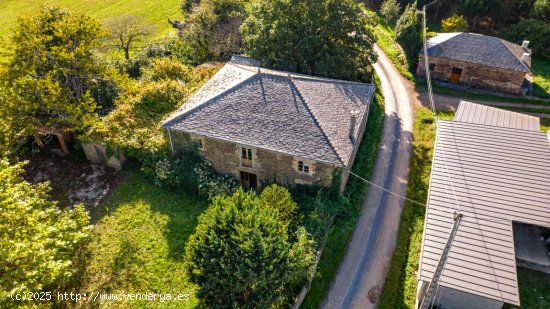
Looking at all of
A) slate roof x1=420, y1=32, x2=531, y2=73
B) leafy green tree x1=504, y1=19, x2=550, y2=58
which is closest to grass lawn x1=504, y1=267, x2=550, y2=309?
slate roof x1=420, y1=32, x2=531, y2=73

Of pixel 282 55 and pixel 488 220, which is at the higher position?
pixel 282 55

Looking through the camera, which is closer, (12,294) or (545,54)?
(12,294)

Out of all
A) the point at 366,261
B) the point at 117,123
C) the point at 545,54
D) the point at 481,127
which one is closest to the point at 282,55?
the point at 117,123

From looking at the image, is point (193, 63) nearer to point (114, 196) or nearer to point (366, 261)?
point (114, 196)

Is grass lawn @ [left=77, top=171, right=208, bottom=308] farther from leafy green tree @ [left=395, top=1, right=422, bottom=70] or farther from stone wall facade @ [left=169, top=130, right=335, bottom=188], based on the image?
leafy green tree @ [left=395, top=1, right=422, bottom=70]

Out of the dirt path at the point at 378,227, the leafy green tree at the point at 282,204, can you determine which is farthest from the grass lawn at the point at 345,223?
the leafy green tree at the point at 282,204

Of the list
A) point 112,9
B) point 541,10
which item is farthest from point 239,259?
point 112,9
